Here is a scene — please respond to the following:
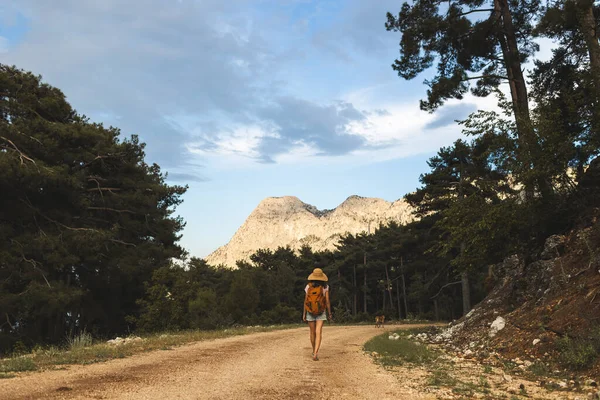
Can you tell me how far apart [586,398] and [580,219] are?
839 cm

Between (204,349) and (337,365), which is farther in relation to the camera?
(204,349)

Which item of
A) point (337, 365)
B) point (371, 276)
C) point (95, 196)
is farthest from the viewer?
point (371, 276)

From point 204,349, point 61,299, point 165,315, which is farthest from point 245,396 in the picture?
point 61,299

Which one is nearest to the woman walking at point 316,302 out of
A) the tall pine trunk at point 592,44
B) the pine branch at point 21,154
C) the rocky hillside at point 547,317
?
the rocky hillside at point 547,317

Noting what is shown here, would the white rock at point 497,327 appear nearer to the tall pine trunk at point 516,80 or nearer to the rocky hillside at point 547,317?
the rocky hillside at point 547,317

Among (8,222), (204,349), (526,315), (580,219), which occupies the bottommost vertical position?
(204,349)

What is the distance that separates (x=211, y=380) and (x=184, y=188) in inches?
1019

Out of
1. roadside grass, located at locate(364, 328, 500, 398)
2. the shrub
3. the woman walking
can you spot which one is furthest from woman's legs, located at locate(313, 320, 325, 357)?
the shrub

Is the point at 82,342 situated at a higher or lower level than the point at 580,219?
lower

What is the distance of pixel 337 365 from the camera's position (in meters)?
7.83

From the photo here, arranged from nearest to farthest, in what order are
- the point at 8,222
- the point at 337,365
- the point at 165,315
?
1. the point at 337,365
2. the point at 165,315
3. the point at 8,222

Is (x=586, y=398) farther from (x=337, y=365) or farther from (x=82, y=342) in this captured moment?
(x=82, y=342)

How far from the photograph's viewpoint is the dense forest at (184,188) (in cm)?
1136

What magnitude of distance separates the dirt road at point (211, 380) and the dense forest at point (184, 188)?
723cm
